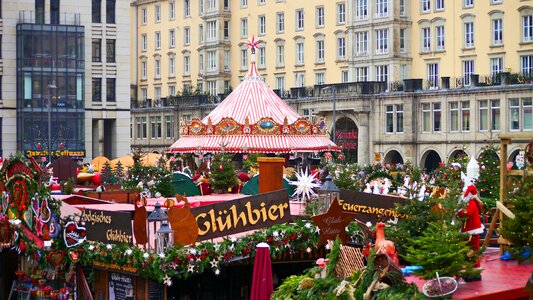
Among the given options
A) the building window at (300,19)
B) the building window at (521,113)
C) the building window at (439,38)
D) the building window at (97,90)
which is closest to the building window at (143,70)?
the building window at (300,19)

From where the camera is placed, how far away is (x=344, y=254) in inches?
742

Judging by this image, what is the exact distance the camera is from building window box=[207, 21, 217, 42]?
104188mm

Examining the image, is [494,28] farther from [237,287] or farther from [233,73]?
[237,287]

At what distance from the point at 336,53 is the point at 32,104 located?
23550mm

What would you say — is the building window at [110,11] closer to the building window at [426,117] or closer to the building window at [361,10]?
the building window at [361,10]

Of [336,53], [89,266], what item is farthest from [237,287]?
[336,53]

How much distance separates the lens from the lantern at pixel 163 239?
23003mm

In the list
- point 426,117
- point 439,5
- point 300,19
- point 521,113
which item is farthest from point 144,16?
point 521,113

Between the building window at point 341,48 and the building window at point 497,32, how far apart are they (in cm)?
1422

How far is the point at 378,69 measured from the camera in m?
88.3

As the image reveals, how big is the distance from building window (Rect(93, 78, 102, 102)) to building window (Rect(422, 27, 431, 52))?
21451 mm

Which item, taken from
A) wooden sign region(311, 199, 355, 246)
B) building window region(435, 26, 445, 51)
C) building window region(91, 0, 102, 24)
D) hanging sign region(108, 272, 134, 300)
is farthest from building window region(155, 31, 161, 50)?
wooden sign region(311, 199, 355, 246)

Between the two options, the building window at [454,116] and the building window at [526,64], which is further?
the building window at [454,116]

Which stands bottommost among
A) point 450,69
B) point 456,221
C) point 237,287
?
point 237,287
